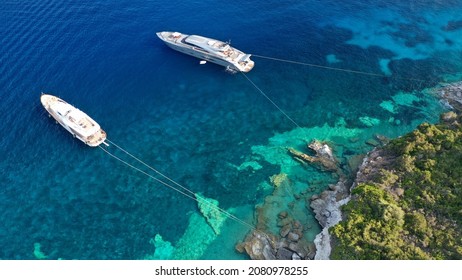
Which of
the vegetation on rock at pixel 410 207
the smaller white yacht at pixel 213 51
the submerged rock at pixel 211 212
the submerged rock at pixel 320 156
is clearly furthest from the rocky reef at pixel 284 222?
the smaller white yacht at pixel 213 51

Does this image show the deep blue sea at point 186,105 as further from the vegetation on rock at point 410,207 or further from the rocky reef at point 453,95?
the vegetation on rock at point 410,207

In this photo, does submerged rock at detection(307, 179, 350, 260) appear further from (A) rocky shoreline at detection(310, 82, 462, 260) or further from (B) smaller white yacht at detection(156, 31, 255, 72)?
(B) smaller white yacht at detection(156, 31, 255, 72)

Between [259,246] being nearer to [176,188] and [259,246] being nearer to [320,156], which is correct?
[176,188]

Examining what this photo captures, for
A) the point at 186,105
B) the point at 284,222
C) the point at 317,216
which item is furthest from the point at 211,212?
the point at 186,105

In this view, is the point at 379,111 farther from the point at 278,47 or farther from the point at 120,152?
the point at 120,152

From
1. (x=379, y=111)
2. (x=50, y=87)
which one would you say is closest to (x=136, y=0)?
(x=50, y=87)

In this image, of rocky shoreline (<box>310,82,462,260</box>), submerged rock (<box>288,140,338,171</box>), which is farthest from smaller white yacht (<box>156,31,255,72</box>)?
rocky shoreline (<box>310,82,462,260</box>)

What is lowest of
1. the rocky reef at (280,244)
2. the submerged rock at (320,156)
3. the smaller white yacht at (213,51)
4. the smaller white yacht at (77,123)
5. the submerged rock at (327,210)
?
the rocky reef at (280,244)
